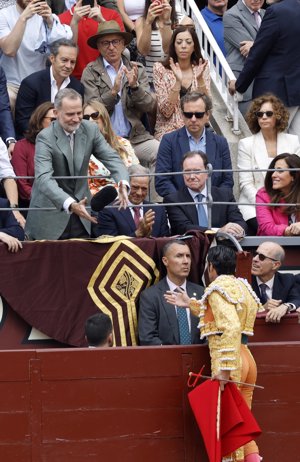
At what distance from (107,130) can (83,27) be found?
73.4 inches

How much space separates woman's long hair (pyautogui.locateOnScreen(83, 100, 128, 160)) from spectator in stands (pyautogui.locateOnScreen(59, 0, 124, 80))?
4.54 feet

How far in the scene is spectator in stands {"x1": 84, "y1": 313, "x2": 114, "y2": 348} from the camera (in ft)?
34.5

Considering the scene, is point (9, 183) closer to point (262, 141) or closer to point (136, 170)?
point (136, 170)

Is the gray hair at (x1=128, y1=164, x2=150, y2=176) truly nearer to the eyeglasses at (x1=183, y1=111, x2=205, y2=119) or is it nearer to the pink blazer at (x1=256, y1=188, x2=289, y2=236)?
the eyeglasses at (x1=183, y1=111, x2=205, y2=119)

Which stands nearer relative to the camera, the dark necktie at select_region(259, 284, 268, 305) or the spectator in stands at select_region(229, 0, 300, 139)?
the dark necktie at select_region(259, 284, 268, 305)

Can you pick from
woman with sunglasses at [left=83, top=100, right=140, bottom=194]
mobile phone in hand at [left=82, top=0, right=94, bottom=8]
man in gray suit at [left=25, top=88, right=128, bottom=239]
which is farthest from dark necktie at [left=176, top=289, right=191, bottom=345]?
mobile phone in hand at [left=82, top=0, right=94, bottom=8]

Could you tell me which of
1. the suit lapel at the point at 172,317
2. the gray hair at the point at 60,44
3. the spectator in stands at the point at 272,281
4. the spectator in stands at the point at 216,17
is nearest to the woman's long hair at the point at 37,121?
the gray hair at the point at 60,44

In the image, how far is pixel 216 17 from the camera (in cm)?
1508

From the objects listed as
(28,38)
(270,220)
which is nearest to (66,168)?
(270,220)

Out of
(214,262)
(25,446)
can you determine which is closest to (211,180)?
(214,262)

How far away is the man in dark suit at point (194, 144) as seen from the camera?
12.3m

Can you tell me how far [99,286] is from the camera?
11.4 m

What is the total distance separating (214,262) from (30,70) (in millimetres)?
3772

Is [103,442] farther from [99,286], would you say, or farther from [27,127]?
[27,127]
